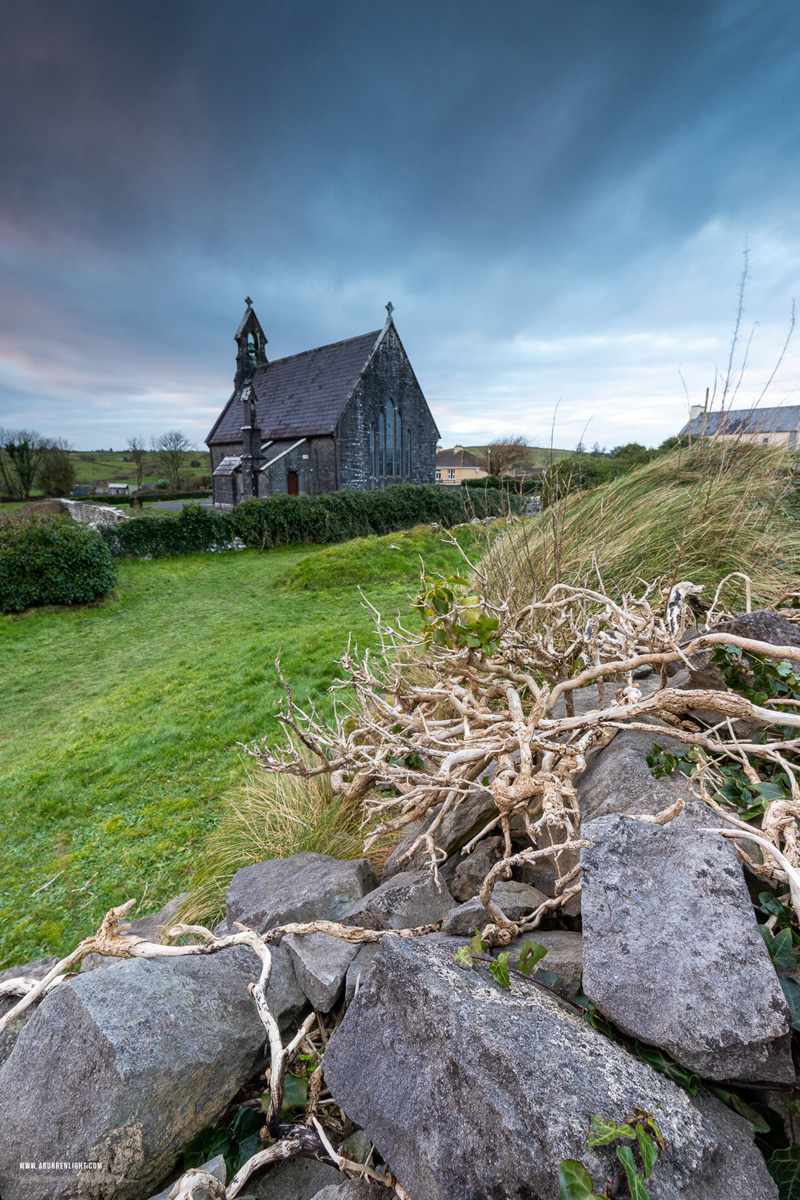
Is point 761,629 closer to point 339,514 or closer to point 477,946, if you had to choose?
point 477,946

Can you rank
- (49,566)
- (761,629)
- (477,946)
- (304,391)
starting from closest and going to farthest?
(477,946)
(761,629)
(49,566)
(304,391)

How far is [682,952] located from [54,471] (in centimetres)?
4786

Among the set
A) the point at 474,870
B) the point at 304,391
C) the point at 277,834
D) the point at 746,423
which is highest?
the point at 304,391

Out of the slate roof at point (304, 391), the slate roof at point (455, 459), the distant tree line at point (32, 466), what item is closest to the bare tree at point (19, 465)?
the distant tree line at point (32, 466)

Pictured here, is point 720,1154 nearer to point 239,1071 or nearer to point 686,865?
point 686,865

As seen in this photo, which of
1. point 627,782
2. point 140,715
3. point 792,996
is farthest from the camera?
point 140,715

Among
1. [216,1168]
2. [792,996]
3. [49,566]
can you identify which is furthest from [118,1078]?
[49,566]

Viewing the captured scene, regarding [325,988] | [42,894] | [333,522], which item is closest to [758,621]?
[325,988]

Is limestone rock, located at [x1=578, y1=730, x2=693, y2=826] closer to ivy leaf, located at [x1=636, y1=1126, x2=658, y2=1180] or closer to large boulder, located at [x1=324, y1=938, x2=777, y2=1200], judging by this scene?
large boulder, located at [x1=324, y1=938, x2=777, y2=1200]

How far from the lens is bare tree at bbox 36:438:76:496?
130 ft

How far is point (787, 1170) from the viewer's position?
39.0 inches

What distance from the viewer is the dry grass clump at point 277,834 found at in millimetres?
2783

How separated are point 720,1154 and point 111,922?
1647 mm

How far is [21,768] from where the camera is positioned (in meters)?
5.23
